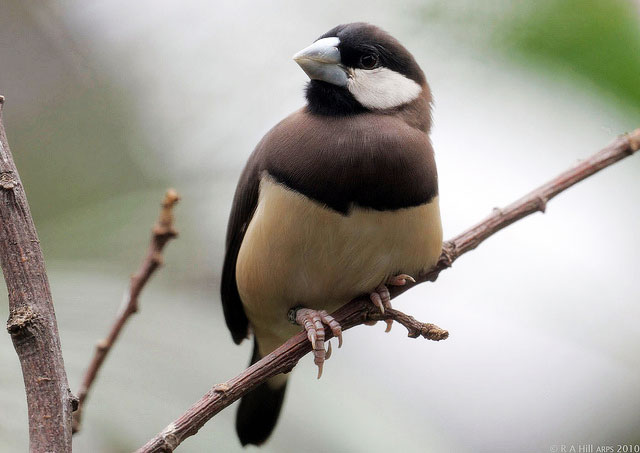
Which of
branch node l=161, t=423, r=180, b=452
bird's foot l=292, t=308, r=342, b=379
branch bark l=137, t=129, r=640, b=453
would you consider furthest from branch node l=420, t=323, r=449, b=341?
branch node l=161, t=423, r=180, b=452

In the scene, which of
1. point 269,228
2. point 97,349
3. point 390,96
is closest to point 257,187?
point 269,228

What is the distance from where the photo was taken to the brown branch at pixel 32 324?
1.49 metres

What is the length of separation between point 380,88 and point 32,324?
54.8 inches

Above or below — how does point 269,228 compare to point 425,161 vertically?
below

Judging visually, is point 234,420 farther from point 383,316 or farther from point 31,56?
point 31,56

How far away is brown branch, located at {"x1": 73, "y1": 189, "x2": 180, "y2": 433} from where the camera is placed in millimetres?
1901

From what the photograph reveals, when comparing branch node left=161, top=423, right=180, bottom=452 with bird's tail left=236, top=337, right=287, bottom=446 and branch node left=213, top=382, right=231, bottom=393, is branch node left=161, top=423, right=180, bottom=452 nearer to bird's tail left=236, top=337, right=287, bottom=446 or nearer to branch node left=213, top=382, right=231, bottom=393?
branch node left=213, top=382, right=231, bottom=393

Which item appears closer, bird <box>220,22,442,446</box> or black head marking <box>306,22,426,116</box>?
bird <box>220,22,442,446</box>

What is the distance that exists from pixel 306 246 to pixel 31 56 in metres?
1.82

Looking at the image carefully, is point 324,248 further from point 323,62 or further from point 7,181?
point 7,181

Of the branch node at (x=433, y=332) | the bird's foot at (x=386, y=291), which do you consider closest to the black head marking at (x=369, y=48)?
the bird's foot at (x=386, y=291)

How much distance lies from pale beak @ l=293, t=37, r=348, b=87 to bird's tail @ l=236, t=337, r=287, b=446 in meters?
1.04

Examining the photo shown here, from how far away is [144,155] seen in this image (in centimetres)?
311

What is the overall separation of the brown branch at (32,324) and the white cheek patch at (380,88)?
1.20m
